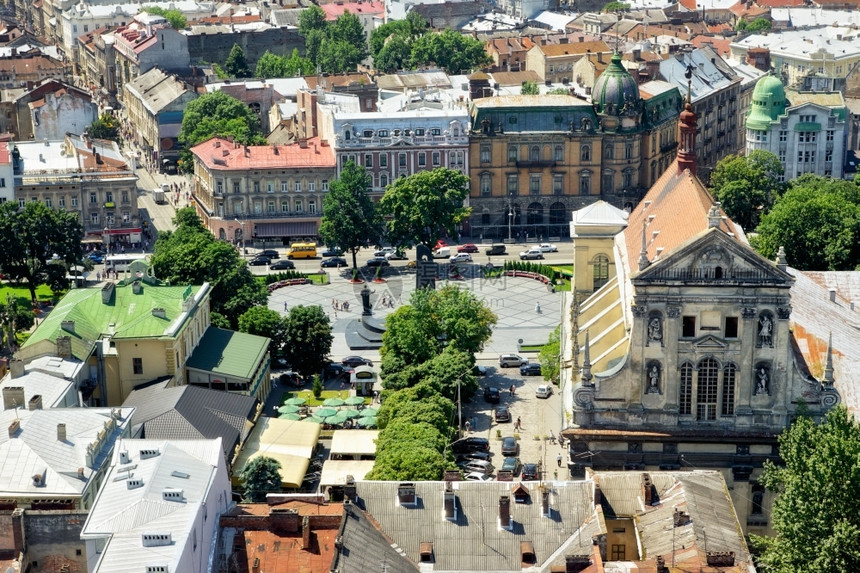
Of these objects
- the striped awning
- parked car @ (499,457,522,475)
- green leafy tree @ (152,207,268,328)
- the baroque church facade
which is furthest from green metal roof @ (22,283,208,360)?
the striped awning

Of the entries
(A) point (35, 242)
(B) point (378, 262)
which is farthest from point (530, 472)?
(A) point (35, 242)

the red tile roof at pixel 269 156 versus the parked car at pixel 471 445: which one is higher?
the red tile roof at pixel 269 156

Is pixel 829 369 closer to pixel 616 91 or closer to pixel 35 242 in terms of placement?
pixel 35 242

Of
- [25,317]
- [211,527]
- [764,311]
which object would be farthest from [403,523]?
[25,317]

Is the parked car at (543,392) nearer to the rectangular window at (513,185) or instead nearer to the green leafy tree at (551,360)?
the green leafy tree at (551,360)

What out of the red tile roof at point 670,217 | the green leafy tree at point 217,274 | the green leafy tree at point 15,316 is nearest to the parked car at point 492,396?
the red tile roof at point 670,217

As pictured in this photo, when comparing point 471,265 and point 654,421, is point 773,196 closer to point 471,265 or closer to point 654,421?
point 471,265

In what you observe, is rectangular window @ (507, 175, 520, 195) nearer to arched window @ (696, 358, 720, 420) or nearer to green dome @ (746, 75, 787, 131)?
green dome @ (746, 75, 787, 131)
